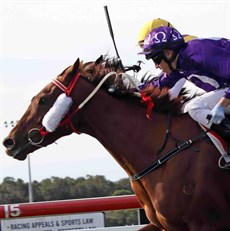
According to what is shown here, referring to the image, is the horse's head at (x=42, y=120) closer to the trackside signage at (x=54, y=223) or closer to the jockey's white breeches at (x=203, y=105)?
the jockey's white breeches at (x=203, y=105)

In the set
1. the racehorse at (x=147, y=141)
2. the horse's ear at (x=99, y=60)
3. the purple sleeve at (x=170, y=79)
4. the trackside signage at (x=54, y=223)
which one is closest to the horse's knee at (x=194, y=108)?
the racehorse at (x=147, y=141)

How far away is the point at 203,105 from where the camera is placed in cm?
623

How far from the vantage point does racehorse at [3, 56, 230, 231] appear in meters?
6.14

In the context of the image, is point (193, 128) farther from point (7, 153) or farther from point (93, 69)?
point (7, 153)

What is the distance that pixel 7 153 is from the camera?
663 centimetres

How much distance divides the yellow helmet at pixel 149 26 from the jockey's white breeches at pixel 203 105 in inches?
34.5

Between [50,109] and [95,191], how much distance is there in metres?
25.1

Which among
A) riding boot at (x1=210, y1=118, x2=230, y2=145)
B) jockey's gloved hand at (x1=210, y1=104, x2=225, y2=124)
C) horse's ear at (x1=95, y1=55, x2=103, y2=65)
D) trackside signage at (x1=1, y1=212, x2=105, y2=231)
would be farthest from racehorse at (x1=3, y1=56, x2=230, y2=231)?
trackside signage at (x1=1, y1=212, x2=105, y2=231)

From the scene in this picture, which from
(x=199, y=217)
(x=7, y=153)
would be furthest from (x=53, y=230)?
(x=199, y=217)

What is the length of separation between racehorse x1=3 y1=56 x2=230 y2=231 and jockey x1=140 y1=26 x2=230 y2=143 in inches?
8.1

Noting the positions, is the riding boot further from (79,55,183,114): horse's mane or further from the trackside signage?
the trackside signage

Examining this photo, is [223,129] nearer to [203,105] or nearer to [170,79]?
[203,105]

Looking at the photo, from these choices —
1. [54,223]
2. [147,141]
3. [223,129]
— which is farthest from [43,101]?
[54,223]

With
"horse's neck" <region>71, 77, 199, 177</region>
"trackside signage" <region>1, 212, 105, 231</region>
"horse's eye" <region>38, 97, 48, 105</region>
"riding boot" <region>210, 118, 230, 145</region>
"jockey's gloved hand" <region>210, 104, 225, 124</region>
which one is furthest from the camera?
"trackside signage" <region>1, 212, 105, 231</region>
